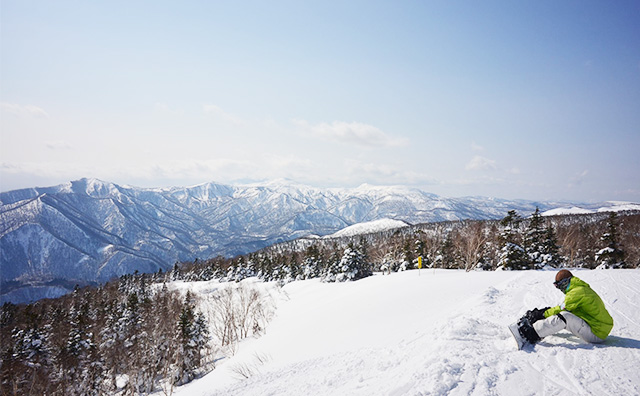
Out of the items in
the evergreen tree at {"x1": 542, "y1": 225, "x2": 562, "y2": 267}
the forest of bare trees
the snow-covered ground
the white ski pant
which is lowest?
the forest of bare trees

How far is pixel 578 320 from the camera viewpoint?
4.87 m

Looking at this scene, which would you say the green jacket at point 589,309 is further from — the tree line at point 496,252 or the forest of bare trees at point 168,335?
the forest of bare trees at point 168,335

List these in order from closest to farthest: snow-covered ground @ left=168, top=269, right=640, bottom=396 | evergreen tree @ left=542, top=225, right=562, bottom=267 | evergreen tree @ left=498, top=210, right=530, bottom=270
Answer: snow-covered ground @ left=168, top=269, right=640, bottom=396, evergreen tree @ left=498, top=210, right=530, bottom=270, evergreen tree @ left=542, top=225, right=562, bottom=267

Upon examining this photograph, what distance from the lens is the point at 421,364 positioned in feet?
15.9

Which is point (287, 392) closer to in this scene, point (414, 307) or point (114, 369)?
point (414, 307)

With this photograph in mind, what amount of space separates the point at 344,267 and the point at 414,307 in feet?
100

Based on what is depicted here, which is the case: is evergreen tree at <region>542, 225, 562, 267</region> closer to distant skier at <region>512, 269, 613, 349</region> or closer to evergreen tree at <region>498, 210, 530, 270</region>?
evergreen tree at <region>498, 210, 530, 270</region>

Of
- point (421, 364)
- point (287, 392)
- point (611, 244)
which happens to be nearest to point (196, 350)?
point (287, 392)

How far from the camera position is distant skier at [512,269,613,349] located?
4809 mm

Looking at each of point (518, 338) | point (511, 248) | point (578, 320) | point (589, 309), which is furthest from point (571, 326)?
point (511, 248)

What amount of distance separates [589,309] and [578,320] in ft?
0.91

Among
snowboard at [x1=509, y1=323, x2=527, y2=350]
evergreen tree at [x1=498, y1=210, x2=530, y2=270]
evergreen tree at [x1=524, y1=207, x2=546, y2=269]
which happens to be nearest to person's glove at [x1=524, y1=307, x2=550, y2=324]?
snowboard at [x1=509, y1=323, x2=527, y2=350]

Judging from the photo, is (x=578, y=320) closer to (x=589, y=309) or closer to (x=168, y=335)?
(x=589, y=309)

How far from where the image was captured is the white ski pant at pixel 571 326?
16.0 ft
